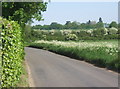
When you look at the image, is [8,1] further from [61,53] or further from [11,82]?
[61,53]

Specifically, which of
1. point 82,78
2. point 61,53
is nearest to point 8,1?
point 82,78

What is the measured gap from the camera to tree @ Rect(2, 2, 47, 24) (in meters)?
17.0

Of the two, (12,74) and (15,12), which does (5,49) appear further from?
(15,12)

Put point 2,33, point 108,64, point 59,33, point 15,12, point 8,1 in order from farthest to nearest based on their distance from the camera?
point 59,33 < point 108,64 < point 15,12 < point 8,1 < point 2,33

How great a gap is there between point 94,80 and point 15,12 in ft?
21.4

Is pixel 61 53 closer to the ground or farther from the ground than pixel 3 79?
closer to the ground

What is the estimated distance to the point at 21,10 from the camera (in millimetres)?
17109

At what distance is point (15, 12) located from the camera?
17.0 m

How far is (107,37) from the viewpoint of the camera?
73.5 metres

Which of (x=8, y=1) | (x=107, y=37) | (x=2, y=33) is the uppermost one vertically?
(x=8, y=1)

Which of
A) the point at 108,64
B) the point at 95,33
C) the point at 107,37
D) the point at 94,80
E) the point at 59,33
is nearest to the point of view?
the point at 94,80

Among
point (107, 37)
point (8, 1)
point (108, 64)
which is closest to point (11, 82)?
point (8, 1)

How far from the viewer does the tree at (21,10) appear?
1697cm

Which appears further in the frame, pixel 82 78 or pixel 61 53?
pixel 61 53
